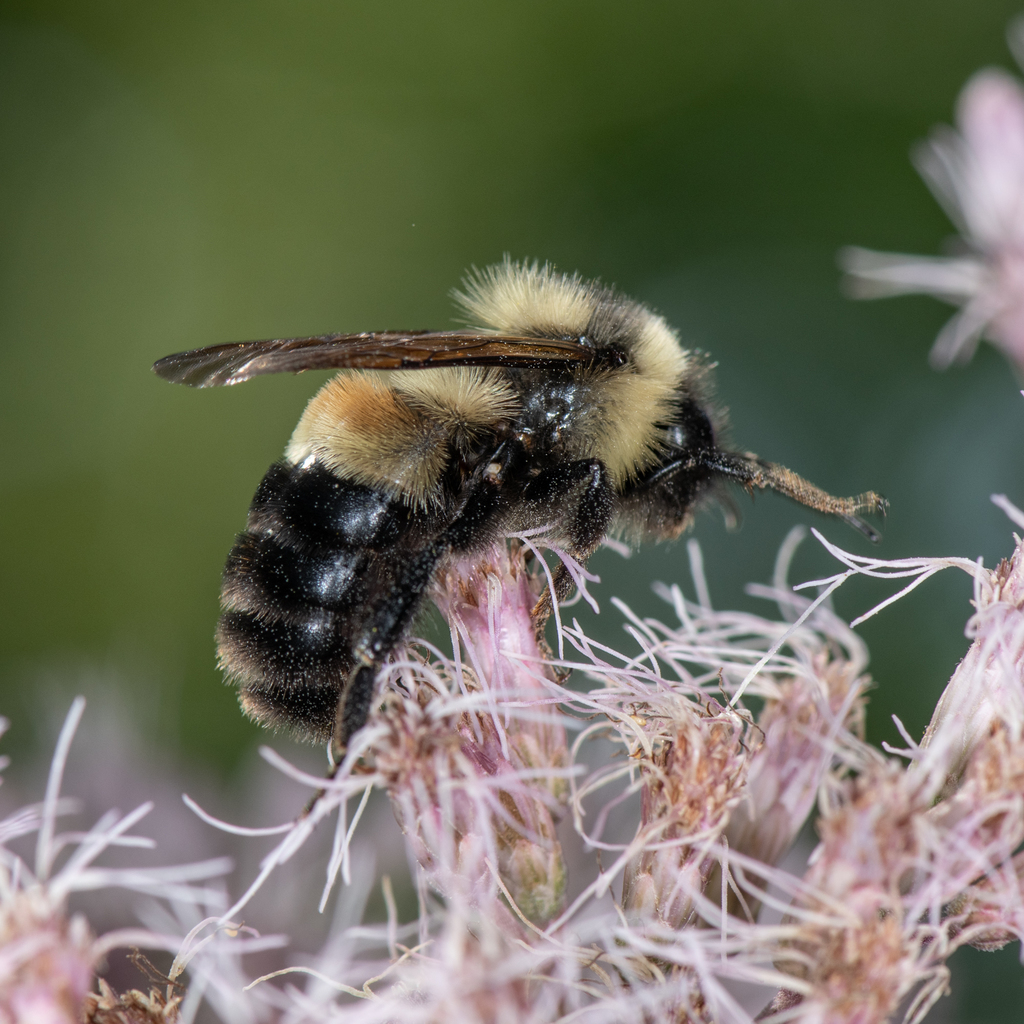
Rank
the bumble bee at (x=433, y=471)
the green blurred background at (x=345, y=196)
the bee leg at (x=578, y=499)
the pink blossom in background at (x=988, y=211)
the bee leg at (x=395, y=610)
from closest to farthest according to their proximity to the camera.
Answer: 1. the bee leg at (x=395, y=610)
2. the bumble bee at (x=433, y=471)
3. the bee leg at (x=578, y=499)
4. the pink blossom in background at (x=988, y=211)
5. the green blurred background at (x=345, y=196)

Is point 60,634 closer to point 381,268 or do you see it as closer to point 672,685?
point 381,268

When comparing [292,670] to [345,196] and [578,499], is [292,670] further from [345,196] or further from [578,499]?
[345,196]

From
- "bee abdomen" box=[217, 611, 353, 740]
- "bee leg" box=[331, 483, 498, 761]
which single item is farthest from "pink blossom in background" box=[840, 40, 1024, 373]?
"bee abdomen" box=[217, 611, 353, 740]

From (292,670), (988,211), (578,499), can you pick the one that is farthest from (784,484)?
(988,211)

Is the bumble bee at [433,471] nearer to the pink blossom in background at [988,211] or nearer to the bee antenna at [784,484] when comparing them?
the bee antenna at [784,484]

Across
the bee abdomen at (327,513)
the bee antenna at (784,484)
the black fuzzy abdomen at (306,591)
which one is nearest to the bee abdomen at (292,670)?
the black fuzzy abdomen at (306,591)

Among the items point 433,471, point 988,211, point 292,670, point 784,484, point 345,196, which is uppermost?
point 345,196

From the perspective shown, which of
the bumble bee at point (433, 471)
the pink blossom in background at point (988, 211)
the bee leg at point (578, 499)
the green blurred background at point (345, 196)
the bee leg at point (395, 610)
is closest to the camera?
the bee leg at point (395, 610)
